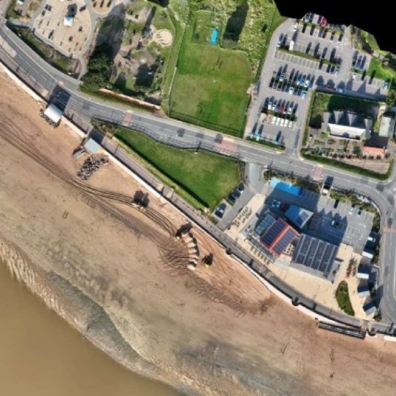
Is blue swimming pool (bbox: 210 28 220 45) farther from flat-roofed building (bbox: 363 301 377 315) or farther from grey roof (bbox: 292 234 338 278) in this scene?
flat-roofed building (bbox: 363 301 377 315)

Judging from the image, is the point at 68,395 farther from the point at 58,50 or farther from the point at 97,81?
the point at 58,50

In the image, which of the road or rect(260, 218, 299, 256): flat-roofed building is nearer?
rect(260, 218, 299, 256): flat-roofed building

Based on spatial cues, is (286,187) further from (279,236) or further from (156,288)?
(156,288)

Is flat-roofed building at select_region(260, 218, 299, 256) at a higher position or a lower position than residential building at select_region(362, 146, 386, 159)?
lower

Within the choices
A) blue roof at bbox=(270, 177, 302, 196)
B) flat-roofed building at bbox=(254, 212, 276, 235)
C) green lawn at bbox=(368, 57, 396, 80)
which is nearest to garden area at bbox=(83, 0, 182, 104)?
blue roof at bbox=(270, 177, 302, 196)

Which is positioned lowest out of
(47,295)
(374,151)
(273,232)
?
(47,295)

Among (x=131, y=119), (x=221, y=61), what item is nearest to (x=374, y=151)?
(x=221, y=61)
